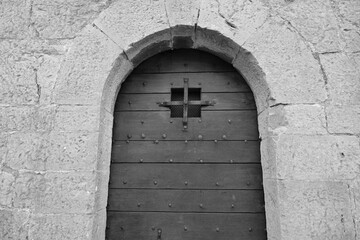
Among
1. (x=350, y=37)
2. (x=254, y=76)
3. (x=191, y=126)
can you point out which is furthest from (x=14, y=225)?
(x=350, y=37)

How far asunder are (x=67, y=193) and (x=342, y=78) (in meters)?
1.89

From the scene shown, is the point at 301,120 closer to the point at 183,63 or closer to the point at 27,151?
the point at 183,63

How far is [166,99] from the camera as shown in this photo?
77.6 inches

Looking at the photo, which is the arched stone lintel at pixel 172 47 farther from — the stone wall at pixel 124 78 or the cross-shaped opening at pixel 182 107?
the cross-shaped opening at pixel 182 107

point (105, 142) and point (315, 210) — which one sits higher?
point (105, 142)

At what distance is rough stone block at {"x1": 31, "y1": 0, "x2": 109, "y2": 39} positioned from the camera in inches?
72.8

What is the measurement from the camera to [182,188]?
6.01 ft

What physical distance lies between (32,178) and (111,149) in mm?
527

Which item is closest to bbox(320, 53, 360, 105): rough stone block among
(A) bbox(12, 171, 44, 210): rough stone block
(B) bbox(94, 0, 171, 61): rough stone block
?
(B) bbox(94, 0, 171, 61): rough stone block

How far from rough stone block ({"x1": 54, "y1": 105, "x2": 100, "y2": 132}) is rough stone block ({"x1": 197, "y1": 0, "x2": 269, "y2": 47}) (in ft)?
3.14

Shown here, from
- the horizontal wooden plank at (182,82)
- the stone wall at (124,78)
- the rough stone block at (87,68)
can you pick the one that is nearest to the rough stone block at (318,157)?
the stone wall at (124,78)

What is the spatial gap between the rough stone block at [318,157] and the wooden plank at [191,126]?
32 cm

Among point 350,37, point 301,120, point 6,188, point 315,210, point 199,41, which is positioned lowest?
point 315,210

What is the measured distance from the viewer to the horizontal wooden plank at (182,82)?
1.98m
